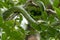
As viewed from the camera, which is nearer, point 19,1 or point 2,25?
point 2,25

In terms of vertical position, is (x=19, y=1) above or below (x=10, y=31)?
above

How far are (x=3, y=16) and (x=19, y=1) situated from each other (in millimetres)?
147

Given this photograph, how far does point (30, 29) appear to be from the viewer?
56cm

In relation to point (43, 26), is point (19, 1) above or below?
above

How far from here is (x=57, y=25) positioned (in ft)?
1.65

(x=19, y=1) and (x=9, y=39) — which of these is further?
(x=19, y=1)

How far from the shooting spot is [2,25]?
48 cm

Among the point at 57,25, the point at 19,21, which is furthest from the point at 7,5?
the point at 57,25

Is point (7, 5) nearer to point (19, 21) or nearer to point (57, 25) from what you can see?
point (19, 21)

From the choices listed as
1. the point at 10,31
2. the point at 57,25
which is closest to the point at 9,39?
the point at 10,31

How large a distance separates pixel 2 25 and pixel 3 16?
2 cm

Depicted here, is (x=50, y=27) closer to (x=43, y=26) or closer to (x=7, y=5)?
(x=43, y=26)

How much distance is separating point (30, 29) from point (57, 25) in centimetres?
10

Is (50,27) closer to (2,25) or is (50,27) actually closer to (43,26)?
(43,26)
